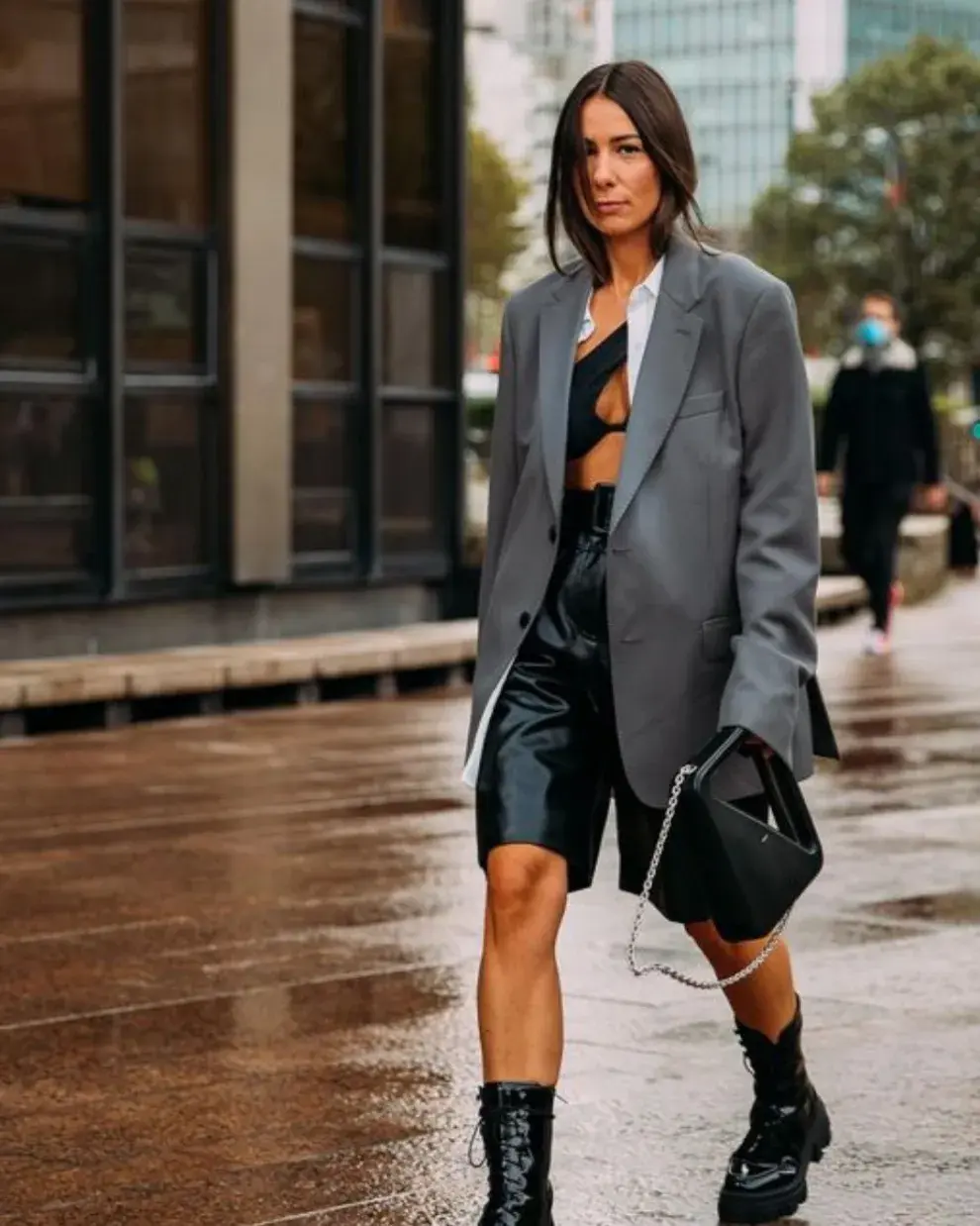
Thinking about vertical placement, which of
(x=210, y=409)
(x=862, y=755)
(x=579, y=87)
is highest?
(x=579, y=87)

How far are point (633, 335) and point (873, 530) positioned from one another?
15678 millimetres

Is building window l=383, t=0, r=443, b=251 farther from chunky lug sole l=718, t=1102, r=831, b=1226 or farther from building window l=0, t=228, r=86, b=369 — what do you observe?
chunky lug sole l=718, t=1102, r=831, b=1226

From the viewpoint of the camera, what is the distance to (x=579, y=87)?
17.8ft

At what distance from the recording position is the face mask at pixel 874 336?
20797 millimetres

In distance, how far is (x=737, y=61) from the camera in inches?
7333

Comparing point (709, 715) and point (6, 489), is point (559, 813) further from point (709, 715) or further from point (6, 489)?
point (6, 489)

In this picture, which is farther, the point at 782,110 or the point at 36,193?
the point at 782,110

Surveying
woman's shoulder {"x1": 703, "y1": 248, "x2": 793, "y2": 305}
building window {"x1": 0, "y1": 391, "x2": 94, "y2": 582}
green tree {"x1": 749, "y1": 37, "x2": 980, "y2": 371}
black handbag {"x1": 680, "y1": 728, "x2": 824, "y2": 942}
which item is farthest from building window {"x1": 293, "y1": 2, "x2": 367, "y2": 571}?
green tree {"x1": 749, "y1": 37, "x2": 980, "y2": 371}

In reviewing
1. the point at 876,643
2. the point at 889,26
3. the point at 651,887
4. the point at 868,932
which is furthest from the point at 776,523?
the point at 889,26

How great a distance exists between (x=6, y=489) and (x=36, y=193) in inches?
66.8

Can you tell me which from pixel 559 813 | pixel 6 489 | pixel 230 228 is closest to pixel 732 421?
pixel 559 813

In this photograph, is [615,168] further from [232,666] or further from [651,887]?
[232,666]

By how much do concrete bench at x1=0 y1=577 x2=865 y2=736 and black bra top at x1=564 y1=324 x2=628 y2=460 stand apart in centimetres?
1056

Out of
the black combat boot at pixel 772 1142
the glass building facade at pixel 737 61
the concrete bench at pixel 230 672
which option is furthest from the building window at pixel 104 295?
the glass building facade at pixel 737 61
